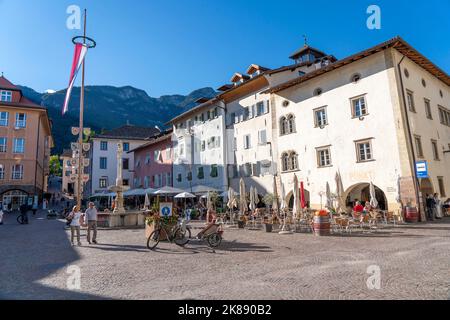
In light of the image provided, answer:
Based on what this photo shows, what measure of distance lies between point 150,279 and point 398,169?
17.0 meters

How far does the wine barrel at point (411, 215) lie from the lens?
60.0 feet

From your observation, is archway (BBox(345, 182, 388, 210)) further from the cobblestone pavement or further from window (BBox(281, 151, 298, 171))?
the cobblestone pavement

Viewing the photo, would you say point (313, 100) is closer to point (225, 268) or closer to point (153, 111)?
point (225, 268)

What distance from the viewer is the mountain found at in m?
148

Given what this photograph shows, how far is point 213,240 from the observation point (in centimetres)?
1161

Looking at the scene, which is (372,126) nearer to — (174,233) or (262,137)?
(262,137)

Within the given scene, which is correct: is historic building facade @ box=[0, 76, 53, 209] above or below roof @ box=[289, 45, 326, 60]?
below

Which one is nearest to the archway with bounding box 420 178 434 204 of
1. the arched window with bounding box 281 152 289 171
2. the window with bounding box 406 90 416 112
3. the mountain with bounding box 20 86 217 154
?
the window with bounding box 406 90 416 112

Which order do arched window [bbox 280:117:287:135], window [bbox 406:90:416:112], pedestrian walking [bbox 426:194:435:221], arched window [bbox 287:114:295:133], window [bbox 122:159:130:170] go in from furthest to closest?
window [bbox 122:159:130:170]
arched window [bbox 280:117:287:135]
arched window [bbox 287:114:295:133]
window [bbox 406:90:416:112]
pedestrian walking [bbox 426:194:435:221]

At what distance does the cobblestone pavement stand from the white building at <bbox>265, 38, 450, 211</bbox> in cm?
796

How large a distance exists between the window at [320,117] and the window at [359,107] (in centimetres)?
220

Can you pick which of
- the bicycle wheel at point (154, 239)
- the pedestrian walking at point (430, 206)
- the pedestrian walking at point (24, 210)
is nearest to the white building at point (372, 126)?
the pedestrian walking at point (430, 206)

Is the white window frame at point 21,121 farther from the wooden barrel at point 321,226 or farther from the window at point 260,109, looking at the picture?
the wooden barrel at point 321,226
